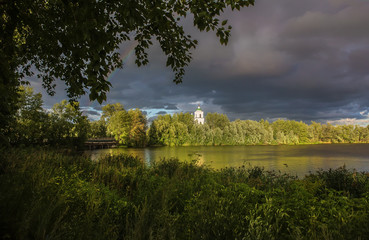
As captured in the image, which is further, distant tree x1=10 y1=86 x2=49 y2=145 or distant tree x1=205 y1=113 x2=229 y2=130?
distant tree x1=205 y1=113 x2=229 y2=130

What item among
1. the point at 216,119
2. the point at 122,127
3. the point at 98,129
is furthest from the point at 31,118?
the point at 216,119

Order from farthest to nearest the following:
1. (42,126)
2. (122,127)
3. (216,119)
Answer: (216,119) → (122,127) → (42,126)

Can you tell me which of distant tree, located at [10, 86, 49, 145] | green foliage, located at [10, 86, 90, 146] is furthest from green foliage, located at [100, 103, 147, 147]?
distant tree, located at [10, 86, 49, 145]

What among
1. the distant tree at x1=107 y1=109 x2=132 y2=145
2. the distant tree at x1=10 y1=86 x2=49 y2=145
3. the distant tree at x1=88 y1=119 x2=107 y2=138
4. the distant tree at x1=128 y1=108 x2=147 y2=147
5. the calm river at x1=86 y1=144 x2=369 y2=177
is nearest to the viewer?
the calm river at x1=86 y1=144 x2=369 y2=177

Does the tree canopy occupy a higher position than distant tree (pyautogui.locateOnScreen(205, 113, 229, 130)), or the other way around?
distant tree (pyautogui.locateOnScreen(205, 113, 229, 130))

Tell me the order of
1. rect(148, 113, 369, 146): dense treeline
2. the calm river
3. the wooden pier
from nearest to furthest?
1. the calm river
2. the wooden pier
3. rect(148, 113, 369, 146): dense treeline

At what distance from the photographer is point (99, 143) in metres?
54.0

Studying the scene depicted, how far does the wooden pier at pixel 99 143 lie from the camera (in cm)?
5067

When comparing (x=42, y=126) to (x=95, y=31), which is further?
(x=42, y=126)

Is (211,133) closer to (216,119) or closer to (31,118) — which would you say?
(216,119)

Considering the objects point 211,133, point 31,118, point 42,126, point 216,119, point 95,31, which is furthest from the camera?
point 216,119

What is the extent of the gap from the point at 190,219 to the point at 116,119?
65.1 m

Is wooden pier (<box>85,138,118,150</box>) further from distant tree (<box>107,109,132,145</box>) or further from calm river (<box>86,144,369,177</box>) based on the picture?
calm river (<box>86,144,369,177</box>)

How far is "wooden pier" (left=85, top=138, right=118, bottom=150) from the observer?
50675mm
